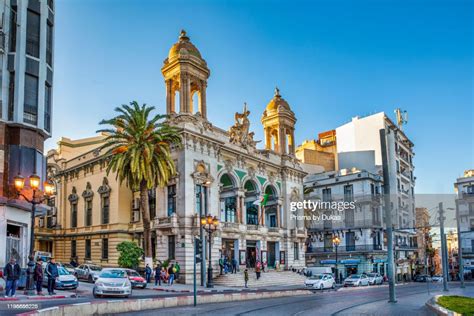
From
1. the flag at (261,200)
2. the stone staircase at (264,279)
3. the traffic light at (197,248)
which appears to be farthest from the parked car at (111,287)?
the flag at (261,200)

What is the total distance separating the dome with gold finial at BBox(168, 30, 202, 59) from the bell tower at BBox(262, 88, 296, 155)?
48.6ft

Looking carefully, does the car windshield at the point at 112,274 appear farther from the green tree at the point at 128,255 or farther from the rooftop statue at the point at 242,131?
the rooftop statue at the point at 242,131

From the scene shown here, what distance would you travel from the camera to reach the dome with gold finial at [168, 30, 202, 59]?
1836 inches

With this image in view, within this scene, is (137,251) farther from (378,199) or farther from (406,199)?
(406,199)

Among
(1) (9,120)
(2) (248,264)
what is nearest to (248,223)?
(2) (248,264)

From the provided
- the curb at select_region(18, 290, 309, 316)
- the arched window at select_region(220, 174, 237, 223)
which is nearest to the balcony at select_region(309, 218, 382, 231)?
the arched window at select_region(220, 174, 237, 223)

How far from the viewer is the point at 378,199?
67500mm

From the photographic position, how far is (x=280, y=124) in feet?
196

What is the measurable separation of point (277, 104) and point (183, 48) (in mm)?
17594

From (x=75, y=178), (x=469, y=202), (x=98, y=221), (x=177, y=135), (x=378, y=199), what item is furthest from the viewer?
(x=469, y=202)

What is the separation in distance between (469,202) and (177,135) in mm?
53024

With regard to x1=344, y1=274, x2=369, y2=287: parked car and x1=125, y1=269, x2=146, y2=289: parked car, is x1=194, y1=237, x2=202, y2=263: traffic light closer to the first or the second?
x1=125, y1=269, x2=146, y2=289: parked car

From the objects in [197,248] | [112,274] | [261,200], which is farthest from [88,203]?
[197,248]

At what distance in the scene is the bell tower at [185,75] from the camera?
4584cm
